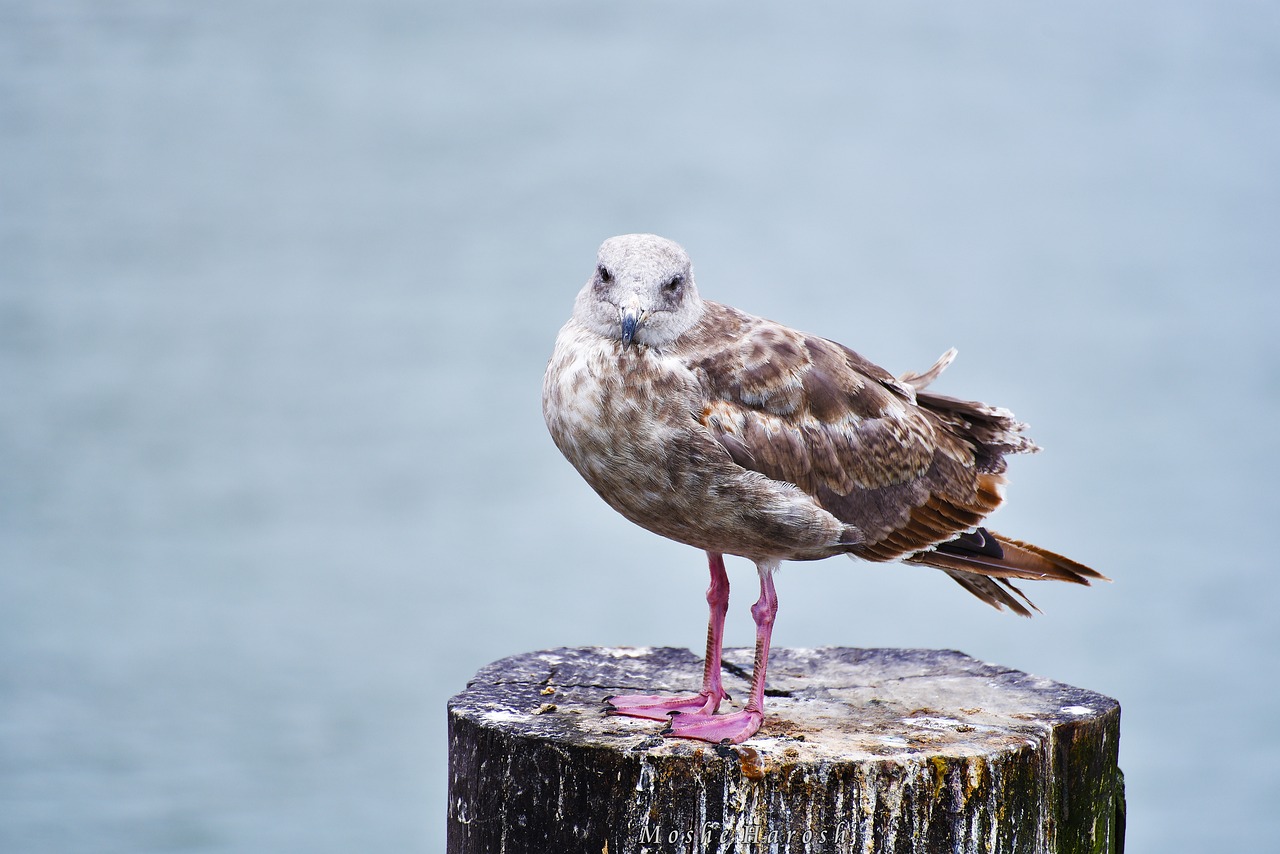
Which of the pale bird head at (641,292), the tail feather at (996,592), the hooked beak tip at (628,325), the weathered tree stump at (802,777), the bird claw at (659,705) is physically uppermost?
the pale bird head at (641,292)

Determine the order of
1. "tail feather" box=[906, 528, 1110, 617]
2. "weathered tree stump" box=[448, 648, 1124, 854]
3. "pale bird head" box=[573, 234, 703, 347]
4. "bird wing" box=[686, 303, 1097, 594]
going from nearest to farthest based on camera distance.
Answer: "weathered tree stump" box=[448, 648, 1124, 854] → "pale bird head" box=[573, 234, 703, 347] → "bird wing" box=[686, 303, 1097, 594] → "tail feather" box=[906, 528, 1110, 617]

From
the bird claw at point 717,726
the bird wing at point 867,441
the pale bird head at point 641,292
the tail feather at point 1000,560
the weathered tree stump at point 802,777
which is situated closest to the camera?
the weathered tree stump at point 802,777

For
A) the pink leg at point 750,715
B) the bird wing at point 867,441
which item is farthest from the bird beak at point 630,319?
the pink leg at point 750,715

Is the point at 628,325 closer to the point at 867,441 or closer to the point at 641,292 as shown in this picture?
the point at 641,292

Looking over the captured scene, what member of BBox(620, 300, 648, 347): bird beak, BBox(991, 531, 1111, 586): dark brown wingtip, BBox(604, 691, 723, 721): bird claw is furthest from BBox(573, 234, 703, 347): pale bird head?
BBox(991, 531, 1111, 586): dark brown wingtip

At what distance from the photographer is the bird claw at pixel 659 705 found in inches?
165

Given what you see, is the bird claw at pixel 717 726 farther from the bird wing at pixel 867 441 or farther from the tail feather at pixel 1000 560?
the tail feather at pixel 1000 560

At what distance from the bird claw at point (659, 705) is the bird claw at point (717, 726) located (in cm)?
6

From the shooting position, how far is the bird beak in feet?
13.0

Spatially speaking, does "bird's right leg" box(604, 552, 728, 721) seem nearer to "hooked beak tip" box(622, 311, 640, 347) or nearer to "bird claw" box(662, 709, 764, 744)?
"bird claw" box(662, 709, 764, 744)

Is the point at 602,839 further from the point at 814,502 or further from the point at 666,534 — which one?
the point at 814,502

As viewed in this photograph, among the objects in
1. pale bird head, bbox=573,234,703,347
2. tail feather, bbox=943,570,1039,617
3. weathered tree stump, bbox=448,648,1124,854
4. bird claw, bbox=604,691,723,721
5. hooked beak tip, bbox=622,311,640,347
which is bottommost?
weathered tree stump, bbox=448,648,1124,854

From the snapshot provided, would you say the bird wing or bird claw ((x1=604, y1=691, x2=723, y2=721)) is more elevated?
the bird wing

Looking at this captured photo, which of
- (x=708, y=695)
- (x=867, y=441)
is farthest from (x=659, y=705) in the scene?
(x=867, y=441)
